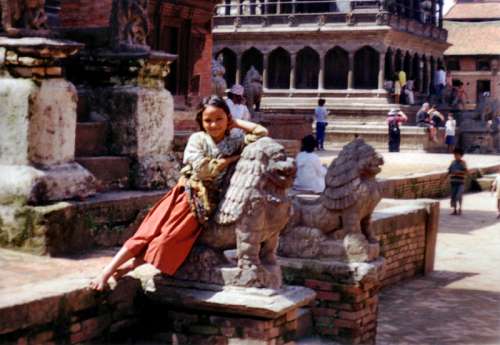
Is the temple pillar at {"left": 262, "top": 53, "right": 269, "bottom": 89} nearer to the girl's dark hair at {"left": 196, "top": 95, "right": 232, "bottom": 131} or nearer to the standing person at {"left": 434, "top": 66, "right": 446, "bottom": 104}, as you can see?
the standing person at {"left": 434, "top": 66, "right": 446, "bottom": 104}

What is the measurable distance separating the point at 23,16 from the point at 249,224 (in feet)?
11.6

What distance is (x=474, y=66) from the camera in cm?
6359

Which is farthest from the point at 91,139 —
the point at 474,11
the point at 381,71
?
the point at 474,11

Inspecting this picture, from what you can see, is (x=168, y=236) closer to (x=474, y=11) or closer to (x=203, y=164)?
(x=203, y=164)

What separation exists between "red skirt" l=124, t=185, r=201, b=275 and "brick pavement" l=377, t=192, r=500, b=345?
131 inches

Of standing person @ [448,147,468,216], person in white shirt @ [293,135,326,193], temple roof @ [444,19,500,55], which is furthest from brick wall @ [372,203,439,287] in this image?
temple roof @ [444,19,500,55]

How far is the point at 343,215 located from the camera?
841 centimetres

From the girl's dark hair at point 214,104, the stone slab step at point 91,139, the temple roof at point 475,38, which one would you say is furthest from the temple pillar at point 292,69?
the girl's dark hair at point 214,104

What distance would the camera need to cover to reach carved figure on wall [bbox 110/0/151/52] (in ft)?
32.8

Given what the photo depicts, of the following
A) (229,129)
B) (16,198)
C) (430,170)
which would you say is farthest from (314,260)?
(430,170)

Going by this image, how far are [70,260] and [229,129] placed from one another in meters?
1.77

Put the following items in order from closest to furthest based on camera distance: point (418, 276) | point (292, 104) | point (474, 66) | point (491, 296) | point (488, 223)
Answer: point (491, 296)
point (418, 276)
point (488, 223)
point (292, 104)
point (474, 66)

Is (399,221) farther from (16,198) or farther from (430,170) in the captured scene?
(430,170)

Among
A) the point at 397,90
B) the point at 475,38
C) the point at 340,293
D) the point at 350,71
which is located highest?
the point at 475,38
